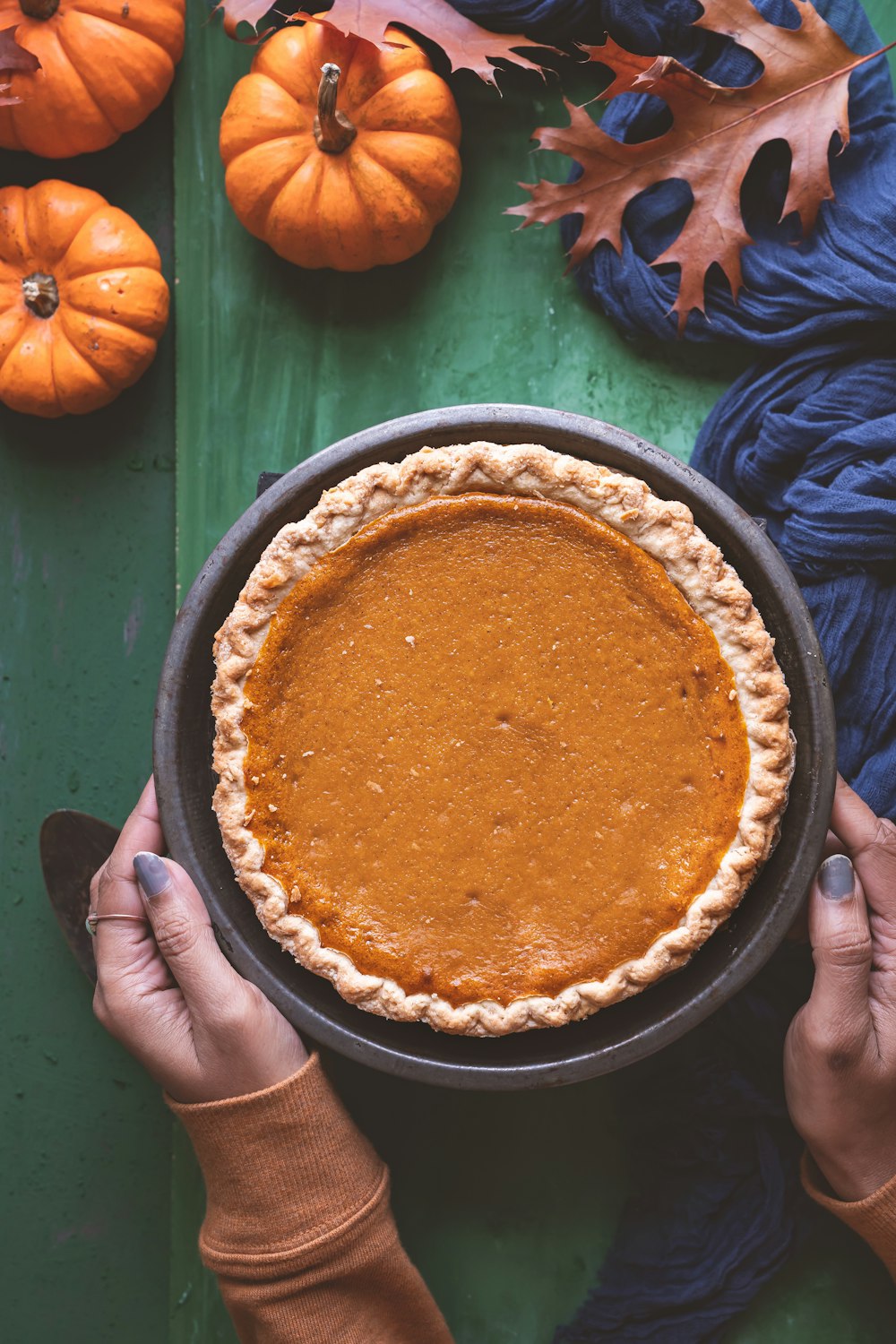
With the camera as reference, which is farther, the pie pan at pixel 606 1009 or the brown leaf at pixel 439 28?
the brown leaf at pixel 439 28

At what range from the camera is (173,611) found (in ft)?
7.50

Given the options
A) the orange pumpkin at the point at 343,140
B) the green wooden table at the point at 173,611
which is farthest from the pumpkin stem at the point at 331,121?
the green wooden table at the point at 173,611

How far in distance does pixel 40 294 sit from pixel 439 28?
902mm

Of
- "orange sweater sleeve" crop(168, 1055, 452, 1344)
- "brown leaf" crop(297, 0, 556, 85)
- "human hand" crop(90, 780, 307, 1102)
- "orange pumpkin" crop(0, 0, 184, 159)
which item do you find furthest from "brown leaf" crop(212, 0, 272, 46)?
"orange sweater sleeve" crop(168, 1055, 452, 1344)

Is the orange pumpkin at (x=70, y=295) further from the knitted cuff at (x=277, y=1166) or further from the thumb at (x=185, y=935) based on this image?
the knitted cuff at (x=277, y=1166)

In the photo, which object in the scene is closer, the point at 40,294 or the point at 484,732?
the point at 484,732

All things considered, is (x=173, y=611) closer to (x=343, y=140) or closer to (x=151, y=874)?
(x=151, y=874)

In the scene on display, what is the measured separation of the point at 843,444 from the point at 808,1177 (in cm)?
136

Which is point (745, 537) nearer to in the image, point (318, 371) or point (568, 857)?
point (568, 857)

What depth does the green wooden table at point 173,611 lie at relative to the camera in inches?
86.0

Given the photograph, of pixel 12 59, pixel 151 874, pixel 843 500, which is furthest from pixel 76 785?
pixel 843 500

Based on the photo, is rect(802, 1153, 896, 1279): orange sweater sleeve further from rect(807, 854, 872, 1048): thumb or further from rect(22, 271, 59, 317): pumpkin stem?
rect(22, 271, 59, 317): pumpkin stem

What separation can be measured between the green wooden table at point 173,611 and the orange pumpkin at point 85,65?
134 millimetres

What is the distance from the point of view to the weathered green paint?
2264mm
